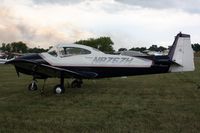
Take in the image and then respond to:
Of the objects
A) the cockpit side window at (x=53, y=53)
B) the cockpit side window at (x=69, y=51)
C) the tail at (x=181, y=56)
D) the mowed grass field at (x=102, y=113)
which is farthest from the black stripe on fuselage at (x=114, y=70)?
the mowed grass field at (x=102, y=113)

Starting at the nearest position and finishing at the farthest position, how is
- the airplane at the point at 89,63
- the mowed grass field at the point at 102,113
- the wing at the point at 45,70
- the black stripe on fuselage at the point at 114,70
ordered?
the mowed grass field at the point at 102,113 → the wing at the point at 45,70 → the airplane at the point at 89,63 → the black stripe on fuselage at the point at 114,70

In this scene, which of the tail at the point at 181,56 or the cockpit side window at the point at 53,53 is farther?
the tail at the point at 181,56

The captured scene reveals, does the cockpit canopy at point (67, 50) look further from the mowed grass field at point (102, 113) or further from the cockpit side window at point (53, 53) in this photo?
the mowed grass field at point (102, 113)

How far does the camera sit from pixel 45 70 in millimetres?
14016

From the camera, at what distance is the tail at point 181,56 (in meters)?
15.4

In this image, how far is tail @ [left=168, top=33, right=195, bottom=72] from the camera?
15438 mm

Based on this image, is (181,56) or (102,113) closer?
(102,113)

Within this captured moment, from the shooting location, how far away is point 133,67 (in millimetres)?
14898

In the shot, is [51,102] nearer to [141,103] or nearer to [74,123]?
[141,103]

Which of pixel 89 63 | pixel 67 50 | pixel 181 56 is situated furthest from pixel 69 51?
pixel 181 56

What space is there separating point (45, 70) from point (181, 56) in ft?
18.3

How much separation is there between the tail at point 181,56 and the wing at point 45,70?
10.9 feet

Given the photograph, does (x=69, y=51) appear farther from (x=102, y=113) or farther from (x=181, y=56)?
(x=102, y=113)

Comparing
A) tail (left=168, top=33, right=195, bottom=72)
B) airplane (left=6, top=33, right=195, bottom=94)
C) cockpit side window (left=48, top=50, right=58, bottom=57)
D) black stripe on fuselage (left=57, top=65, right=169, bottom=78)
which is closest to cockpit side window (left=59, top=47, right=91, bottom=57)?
airplane (left=6, top=33, right=195, bottom=94)
